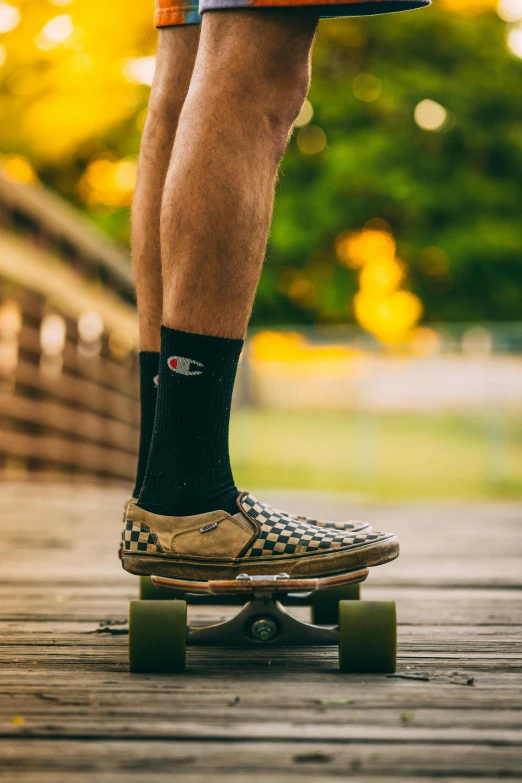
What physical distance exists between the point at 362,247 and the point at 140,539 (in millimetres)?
12327

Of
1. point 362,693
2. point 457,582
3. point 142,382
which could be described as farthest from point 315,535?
point 457,582

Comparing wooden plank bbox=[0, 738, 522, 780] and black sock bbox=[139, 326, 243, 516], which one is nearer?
wooden plank bbox=[0, 738, 522, 780]

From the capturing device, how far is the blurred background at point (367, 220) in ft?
35.6

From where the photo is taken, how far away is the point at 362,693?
0.95 metres

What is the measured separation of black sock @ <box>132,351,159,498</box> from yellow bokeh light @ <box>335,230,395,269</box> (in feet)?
39.2

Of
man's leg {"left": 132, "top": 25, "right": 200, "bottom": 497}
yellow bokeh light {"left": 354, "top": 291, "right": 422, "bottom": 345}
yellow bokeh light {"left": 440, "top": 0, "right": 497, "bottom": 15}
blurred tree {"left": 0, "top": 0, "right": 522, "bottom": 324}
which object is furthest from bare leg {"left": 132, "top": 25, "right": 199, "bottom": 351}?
yellow bokeh light {"left": 440, "top": 0, "right": 497, "bottom": 15}

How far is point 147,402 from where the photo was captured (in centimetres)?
133

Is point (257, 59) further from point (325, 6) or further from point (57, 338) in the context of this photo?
point (57, 338)

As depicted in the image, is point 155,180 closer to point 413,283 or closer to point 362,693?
point 362,693

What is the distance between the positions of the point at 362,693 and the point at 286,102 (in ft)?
2.05

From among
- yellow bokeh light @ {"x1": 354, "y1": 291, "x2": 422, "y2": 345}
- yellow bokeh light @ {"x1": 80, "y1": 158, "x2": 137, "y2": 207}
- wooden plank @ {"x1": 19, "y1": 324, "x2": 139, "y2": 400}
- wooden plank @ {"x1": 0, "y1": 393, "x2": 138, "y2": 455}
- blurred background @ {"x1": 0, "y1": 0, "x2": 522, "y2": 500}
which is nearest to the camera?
wooden plank @ {"x1": 0, "y1": 393, "x2": 138, "y2": 455}

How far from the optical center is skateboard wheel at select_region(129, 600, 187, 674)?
1027mm

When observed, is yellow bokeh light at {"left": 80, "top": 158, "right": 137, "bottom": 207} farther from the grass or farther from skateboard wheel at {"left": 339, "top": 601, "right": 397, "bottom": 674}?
skateboard wheel at {"left": 339, "top": 601, "right": 397, "bottom": 674}

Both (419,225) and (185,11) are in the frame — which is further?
(419,225)
